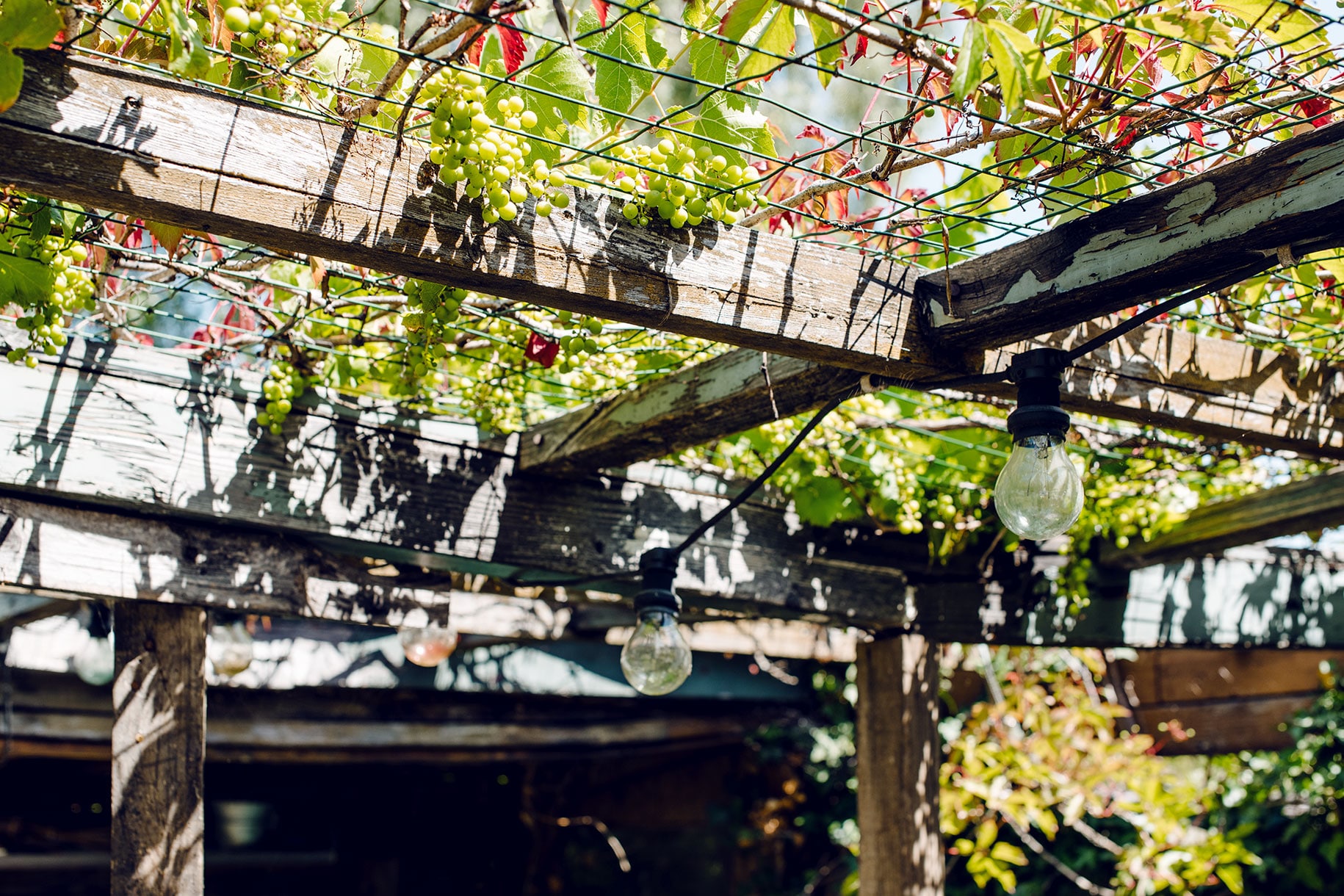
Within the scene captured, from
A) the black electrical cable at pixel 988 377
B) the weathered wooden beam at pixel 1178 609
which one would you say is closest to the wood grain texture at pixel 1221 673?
the weathered wooden beam at pixel 1178 609

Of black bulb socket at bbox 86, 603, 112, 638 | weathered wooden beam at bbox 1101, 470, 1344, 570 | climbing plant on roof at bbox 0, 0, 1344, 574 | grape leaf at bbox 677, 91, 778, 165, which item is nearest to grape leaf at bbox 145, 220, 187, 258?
climbing plant on roof at bbox 0, 0, 1344, 574

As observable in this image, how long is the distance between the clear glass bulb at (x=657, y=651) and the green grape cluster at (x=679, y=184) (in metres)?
0.77

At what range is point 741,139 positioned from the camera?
3.66 ft

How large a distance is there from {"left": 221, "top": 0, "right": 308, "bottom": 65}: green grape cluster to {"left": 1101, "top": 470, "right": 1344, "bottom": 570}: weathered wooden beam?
1863mm

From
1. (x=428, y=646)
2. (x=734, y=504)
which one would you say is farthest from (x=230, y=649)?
(x=734, y=504)

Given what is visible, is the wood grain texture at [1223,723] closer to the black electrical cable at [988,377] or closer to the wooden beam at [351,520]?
the wooden beam at [351,520]

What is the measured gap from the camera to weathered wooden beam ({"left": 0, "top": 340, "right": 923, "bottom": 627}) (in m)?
1.52

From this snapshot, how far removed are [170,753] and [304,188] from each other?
3.42ft

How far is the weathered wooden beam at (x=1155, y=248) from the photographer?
1.01 m

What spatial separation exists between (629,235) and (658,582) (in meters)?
0.77

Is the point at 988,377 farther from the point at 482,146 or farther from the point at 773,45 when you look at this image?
the point at 482,146

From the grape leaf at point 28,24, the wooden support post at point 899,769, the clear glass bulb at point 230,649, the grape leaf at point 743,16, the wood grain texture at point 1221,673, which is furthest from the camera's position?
the wood grain texture at point 1221,673

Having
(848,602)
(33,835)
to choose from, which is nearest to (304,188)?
(848,602)

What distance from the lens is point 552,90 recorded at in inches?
41.4
